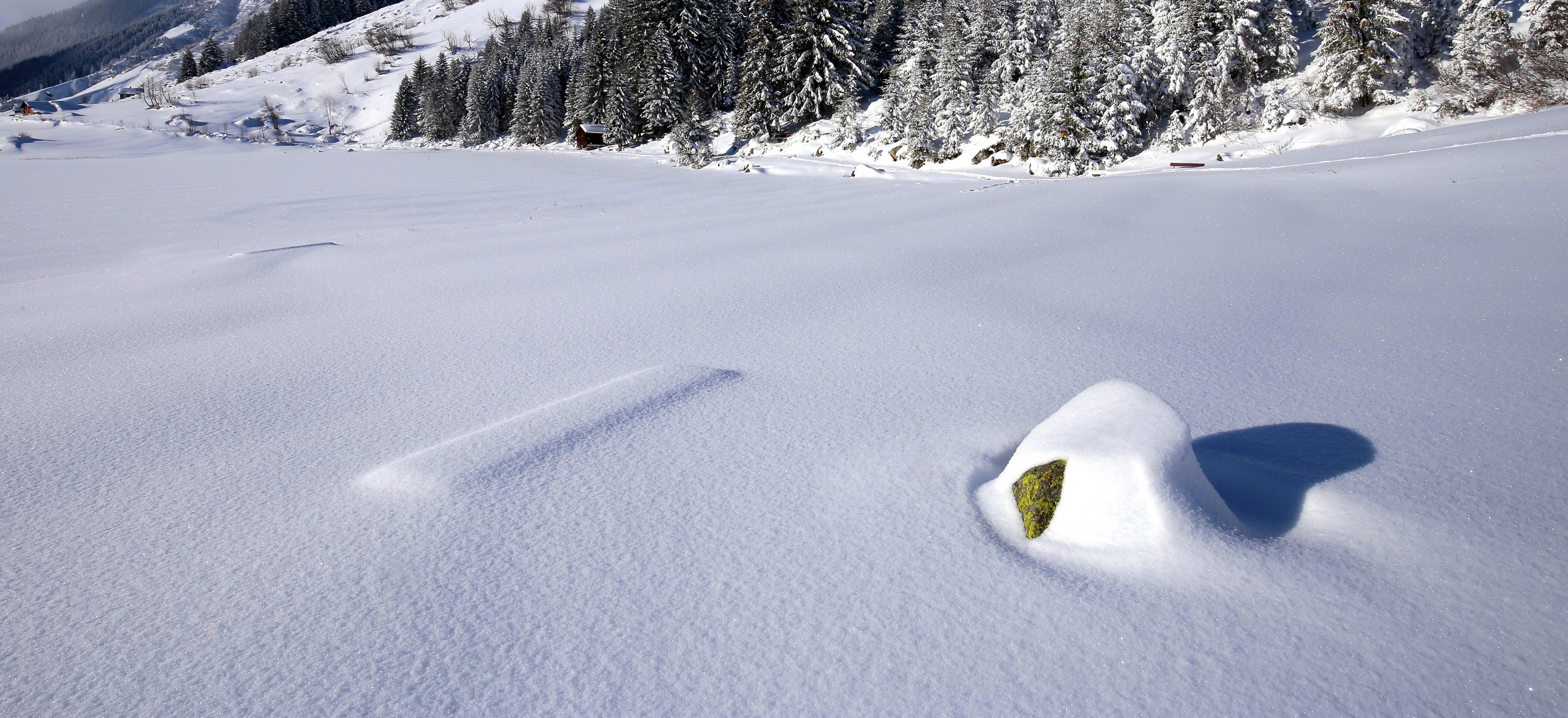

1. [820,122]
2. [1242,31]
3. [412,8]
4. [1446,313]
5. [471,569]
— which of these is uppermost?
[412,8]

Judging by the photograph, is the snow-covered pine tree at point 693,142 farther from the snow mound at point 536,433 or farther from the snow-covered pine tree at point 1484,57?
the snow-covered pine tree at point 1484,57

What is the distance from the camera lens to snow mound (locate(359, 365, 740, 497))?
1.99 meters

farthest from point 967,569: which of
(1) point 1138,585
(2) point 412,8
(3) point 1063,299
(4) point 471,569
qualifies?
(2) point 412,8

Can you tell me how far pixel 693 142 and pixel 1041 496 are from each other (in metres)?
28.7

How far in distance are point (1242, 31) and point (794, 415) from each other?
31.1m

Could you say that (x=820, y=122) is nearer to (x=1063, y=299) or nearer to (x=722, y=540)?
(x=1063, y=299)

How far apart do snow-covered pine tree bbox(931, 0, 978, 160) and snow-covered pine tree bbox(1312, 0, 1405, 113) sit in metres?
12.4

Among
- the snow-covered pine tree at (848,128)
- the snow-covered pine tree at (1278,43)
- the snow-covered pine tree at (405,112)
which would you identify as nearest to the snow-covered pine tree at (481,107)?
the snow-covered pine tree at (405,112)

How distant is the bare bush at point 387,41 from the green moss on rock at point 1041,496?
98.3 meters

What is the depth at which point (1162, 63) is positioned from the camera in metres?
25.4

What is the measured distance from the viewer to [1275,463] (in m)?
2.07

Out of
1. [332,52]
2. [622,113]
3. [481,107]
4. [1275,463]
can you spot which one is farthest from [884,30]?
[332,52]

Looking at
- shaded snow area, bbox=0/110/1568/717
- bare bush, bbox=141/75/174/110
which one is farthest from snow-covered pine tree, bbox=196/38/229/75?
shaded snow area, bbox=0/110/1568/717

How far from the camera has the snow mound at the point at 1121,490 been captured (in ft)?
5.28
